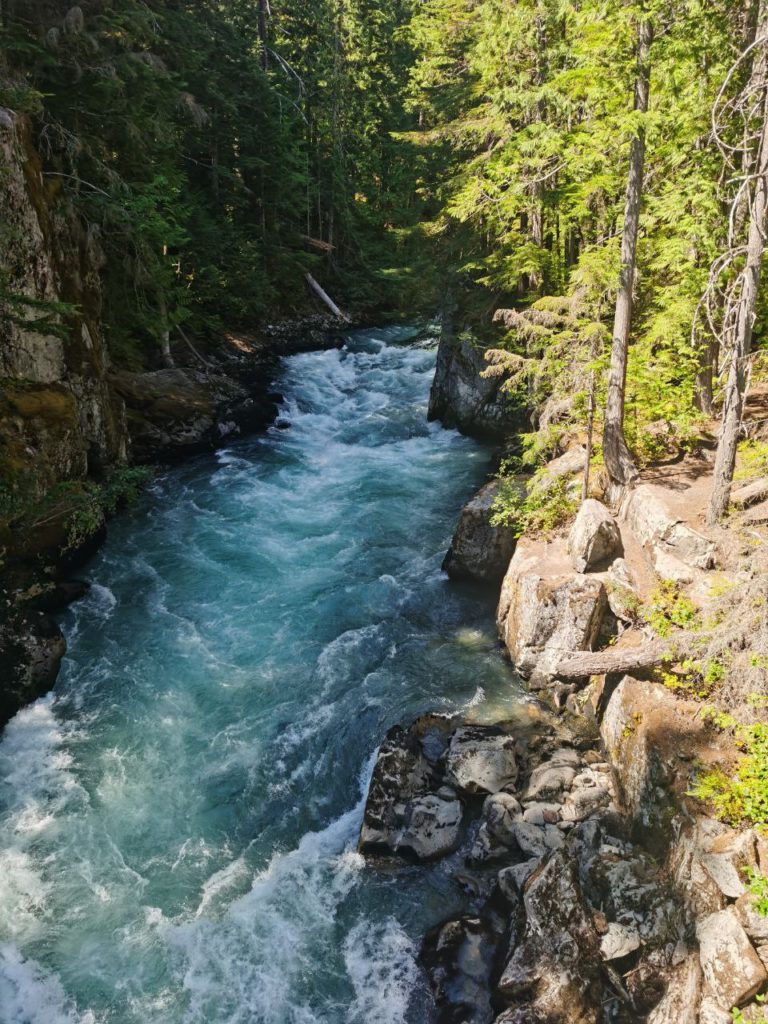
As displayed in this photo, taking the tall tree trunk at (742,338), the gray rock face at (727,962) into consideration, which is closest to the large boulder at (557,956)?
the gray rock face at (727,962)

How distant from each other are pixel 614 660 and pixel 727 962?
391 centimetres

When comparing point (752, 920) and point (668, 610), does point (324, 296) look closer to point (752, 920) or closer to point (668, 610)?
point (668, 610)

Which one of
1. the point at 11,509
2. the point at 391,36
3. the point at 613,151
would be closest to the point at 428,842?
the point at 11,509

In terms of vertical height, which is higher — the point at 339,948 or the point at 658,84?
the point at 658,84

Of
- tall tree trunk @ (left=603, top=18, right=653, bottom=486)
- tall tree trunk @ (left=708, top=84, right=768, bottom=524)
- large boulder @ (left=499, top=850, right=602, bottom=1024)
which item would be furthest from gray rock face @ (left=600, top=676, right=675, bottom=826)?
tall tree trunk @ (left=603, top=18, right=653, bottom=486)

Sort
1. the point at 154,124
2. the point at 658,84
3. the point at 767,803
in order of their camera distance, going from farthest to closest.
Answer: the point at 154,124 → the point at 658,84 → the point at 767,803

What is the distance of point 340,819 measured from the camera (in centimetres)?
928

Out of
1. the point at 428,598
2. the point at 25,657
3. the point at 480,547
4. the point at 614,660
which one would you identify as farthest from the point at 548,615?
the point at 25,657

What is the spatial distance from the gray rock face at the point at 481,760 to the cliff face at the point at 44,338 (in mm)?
8861

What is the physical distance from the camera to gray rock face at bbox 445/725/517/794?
9.21m

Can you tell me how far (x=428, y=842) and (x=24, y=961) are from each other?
5.06 meters

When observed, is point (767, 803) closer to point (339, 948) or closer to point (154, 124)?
point (339, 948)

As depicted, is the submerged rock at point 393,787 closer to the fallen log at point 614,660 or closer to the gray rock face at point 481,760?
the gray rock face at point 481,760

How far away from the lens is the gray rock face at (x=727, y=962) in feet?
18.6
